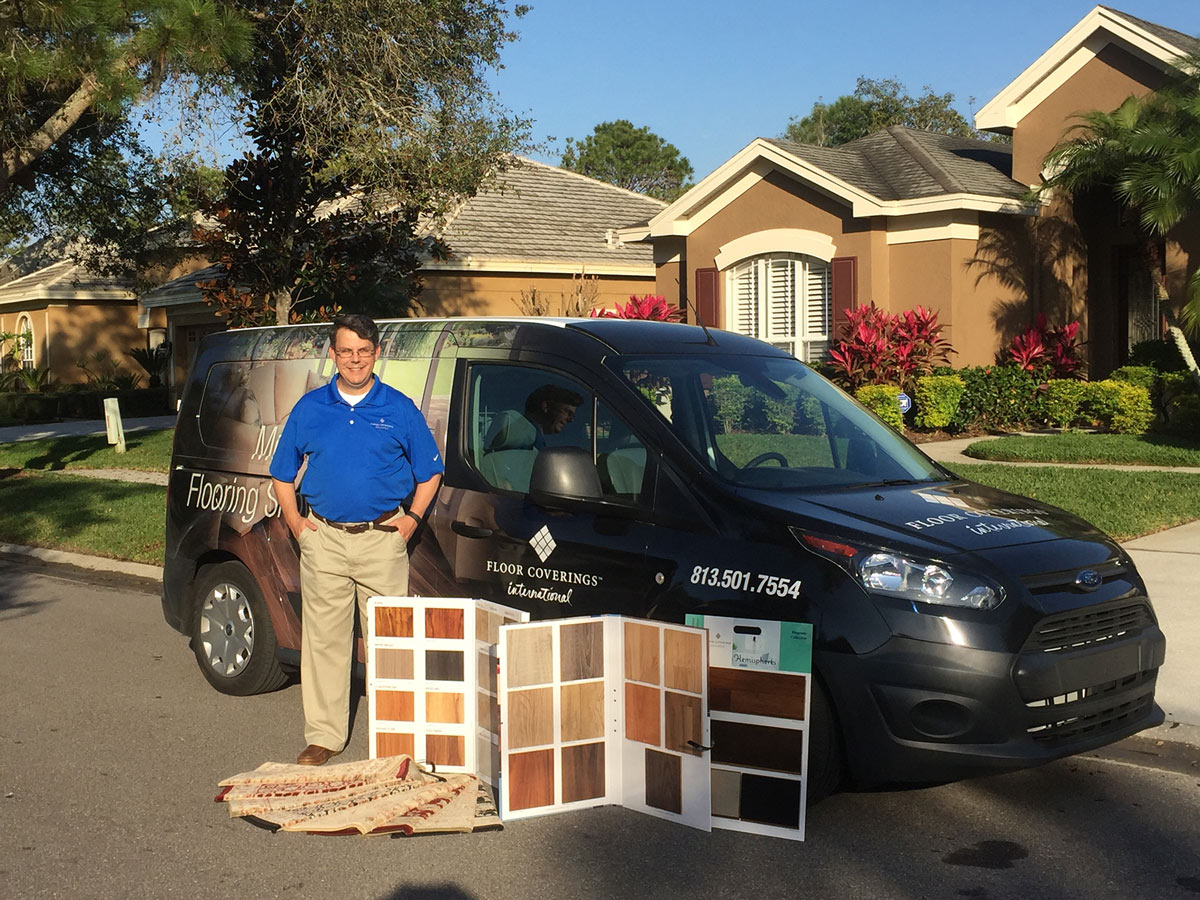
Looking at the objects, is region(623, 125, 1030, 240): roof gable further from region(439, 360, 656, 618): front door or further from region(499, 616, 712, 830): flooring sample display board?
region(499, 616, 712, 830): flooring sample display board

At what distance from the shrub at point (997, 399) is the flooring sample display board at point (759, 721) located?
46.4ft

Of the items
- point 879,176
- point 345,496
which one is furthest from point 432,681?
point 879,176

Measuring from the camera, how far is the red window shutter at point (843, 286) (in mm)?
19562

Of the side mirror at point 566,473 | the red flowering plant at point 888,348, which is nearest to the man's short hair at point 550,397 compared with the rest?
the side mirror at point 566,473

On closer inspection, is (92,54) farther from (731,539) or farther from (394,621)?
(731,539)

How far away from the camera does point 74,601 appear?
10219 millimetres

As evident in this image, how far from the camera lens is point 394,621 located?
5527mm

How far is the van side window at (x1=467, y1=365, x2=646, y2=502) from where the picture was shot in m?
5.59

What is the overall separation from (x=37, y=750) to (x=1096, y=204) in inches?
742

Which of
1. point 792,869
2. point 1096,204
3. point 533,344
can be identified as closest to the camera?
point 792,869

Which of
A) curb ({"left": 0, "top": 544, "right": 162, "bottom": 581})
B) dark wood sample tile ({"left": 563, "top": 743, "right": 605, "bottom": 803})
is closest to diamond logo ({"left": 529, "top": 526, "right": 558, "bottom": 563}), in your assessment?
dark wood sample tile ({"left": 563, "top": 743, "right": 605, "bottom": 803})

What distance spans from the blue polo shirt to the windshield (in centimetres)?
100

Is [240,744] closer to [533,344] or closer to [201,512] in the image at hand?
[201,512]

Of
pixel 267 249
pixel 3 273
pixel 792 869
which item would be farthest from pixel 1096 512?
pixel 3 273
